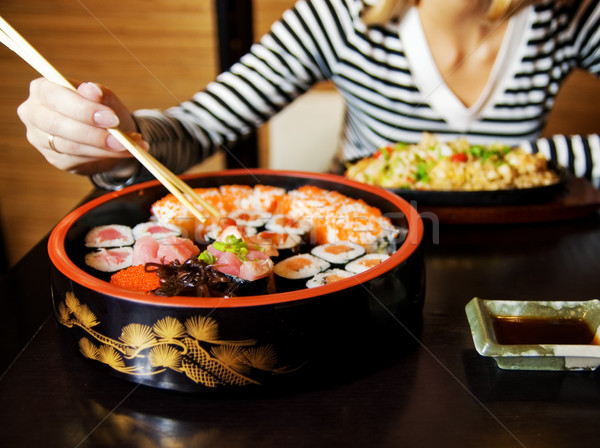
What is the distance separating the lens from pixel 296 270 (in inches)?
42.7

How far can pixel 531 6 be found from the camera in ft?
7.07

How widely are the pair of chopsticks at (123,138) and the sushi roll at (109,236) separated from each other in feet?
0.51

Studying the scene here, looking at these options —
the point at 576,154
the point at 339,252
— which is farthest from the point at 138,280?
the point at 576,154

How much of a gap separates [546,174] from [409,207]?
2.85ft

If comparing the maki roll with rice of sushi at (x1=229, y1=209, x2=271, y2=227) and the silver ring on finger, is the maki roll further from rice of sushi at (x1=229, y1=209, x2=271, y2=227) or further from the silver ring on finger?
the silver ring on finger

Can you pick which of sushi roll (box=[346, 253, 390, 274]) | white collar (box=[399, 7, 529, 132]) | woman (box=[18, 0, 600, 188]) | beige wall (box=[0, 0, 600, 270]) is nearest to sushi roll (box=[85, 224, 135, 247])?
sushi roll (box=[346, 253, 390, 274])

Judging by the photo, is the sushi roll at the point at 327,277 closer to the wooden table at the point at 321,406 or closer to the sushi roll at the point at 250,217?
the wooden table at the point at 321,406

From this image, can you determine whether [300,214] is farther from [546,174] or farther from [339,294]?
[546,174]

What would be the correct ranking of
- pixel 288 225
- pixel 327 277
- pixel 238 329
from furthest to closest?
pixel 288 225, pixel 327 277, pixel 238 329

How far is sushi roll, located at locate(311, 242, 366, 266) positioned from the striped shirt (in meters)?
1.03

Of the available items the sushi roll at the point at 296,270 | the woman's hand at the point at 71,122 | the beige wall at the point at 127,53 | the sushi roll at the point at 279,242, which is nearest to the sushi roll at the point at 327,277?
the sushi roll at the point at 296,270

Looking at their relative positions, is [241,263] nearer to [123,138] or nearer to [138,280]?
[138,280]

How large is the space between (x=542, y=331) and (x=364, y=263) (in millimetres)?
361

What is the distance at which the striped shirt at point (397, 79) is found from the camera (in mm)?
2160
